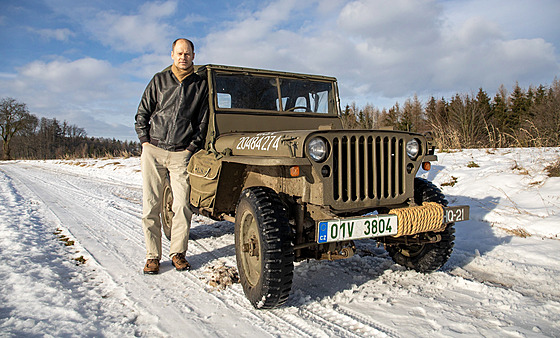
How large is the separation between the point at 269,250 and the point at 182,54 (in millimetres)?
2239

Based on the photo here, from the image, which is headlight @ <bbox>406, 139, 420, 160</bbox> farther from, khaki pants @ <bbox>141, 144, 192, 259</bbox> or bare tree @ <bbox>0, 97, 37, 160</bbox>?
bare tree @ <bbox>0, 97, 37, 160</bbox>

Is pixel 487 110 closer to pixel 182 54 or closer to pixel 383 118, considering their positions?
pixel 383 118

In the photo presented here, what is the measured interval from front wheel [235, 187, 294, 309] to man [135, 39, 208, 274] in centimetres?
108

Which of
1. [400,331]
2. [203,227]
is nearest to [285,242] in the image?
[400,331]

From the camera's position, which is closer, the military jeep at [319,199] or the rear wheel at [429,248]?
the military jeep at [319,199]

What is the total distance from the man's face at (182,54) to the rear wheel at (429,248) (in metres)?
2.58

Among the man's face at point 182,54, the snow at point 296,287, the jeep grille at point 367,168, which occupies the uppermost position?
the man's face at point 182,54

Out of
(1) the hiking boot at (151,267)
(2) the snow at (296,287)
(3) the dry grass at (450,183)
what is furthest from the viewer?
(3) the dry grass at (450,183)

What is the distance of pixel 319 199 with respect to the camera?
2.79 meters

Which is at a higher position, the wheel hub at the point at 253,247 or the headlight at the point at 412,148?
the headlight at the point at 412,148

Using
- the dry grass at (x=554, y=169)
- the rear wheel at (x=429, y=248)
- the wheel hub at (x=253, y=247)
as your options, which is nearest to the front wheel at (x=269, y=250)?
the wheel hub at (x=253, y=247)

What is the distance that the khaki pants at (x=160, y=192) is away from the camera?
379 centimetres

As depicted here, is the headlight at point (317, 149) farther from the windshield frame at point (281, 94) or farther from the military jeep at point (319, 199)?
the windshield frame at point (281, 94)

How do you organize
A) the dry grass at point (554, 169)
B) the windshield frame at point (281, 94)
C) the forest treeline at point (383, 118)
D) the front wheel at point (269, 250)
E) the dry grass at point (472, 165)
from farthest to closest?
the forest treeline at point (383, 118), the dry grass at point (472, 165), the dry grass at point (554, 169), the windshield frame at point (281, 94), the front wheel at point (269, 250)
